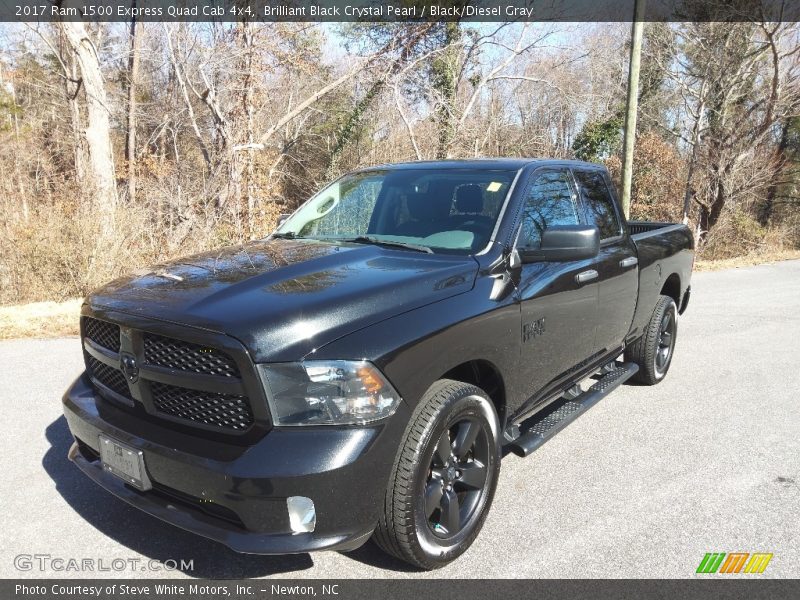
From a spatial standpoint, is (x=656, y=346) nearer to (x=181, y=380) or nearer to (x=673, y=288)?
(x=673, y=288)

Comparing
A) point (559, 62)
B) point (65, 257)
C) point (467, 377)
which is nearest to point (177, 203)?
point (65, 257)

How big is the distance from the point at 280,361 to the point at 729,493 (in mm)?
2810

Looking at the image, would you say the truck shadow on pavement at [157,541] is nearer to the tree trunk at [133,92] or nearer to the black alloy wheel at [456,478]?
the black alloy wheel at [456,478]

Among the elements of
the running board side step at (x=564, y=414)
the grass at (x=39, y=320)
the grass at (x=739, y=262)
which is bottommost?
the grass at (x=39, y=320)

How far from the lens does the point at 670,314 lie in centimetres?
566

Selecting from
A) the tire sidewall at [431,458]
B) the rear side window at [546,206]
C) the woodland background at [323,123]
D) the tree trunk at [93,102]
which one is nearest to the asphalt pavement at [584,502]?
the tire sidewall at [431,458]

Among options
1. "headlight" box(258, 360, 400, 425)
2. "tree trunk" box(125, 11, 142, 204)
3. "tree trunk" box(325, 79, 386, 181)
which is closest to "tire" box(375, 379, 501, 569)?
"headlight" box(258, 360, 400, 425)

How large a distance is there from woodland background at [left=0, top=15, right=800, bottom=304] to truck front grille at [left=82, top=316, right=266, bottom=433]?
24.4 ft

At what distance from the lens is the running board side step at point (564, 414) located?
3.33 meters

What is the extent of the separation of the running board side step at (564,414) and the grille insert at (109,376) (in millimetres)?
2024

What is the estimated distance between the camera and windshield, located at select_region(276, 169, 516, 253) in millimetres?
3401

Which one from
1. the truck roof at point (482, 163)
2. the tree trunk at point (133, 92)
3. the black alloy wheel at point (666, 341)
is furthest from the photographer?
the tree trunk at point (133, 92)

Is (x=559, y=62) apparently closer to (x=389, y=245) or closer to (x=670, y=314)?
(x=670, y=314)

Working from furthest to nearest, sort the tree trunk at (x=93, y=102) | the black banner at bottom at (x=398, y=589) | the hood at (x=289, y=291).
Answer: the tree trunk at (x=93, y=102) → the black banner at bottom at (x=398, y=589) → the hood at (x=289, y=291)
